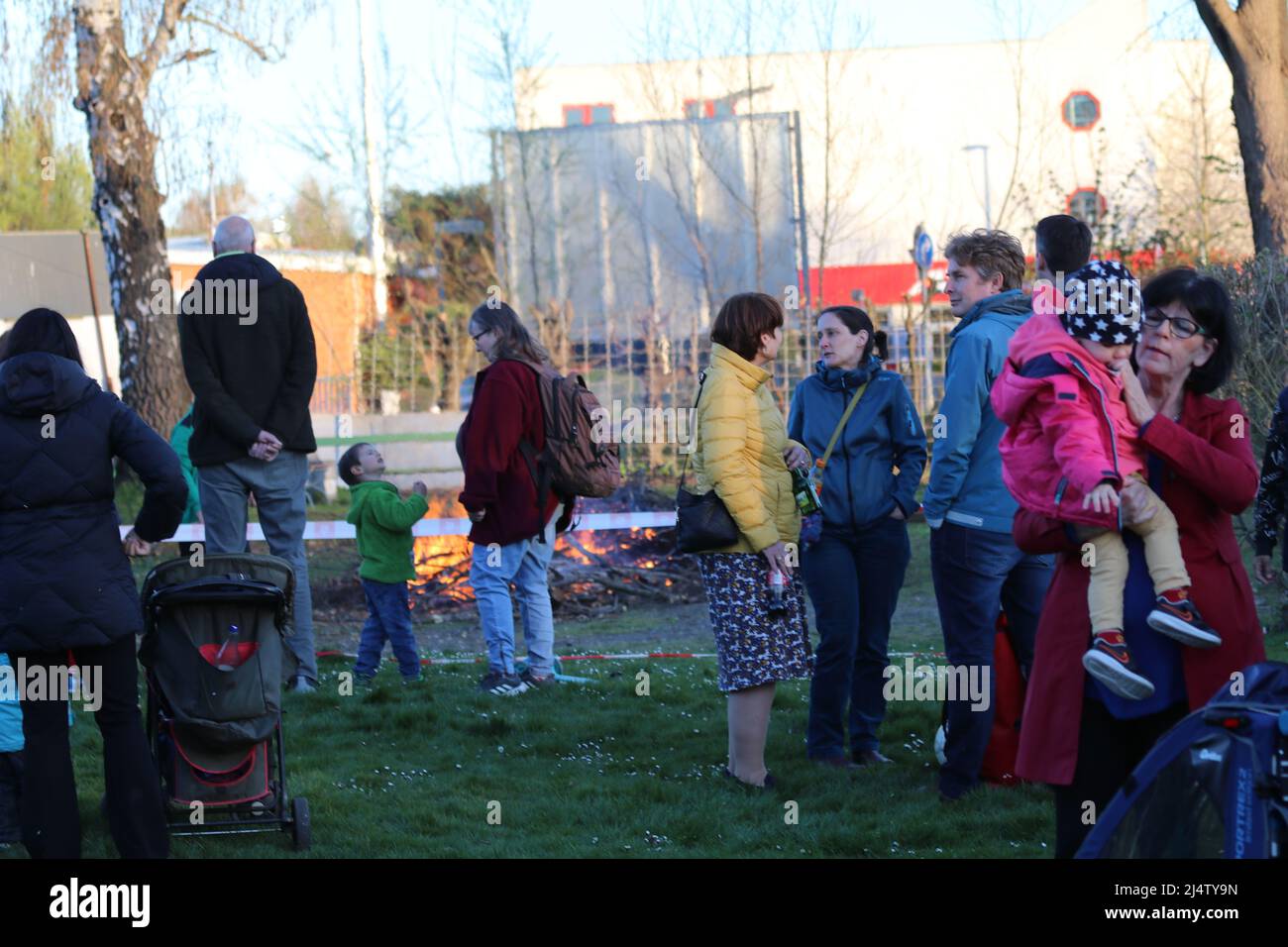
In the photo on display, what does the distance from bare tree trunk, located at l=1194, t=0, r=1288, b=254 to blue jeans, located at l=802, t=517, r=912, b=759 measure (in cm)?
732

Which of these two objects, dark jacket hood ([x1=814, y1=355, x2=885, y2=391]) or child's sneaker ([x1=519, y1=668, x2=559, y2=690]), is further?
child's sneaker ([x1=519, y1=668, x2=559, y2=690])

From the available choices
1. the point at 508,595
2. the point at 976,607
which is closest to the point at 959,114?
the point at 508,595

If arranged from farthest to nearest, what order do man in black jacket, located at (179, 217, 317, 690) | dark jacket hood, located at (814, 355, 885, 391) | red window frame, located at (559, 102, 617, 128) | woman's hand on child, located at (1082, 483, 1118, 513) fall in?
1. red window frame, located at (559, 102, 617, 128)
2. man in black jacket, located at (179, 217, 317, 690)
3. dark jacket hood, located at (814, 355, 885, 391)
4. woman's hand on child, located at (1082, 483, 1118, 513)

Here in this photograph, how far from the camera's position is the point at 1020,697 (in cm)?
615

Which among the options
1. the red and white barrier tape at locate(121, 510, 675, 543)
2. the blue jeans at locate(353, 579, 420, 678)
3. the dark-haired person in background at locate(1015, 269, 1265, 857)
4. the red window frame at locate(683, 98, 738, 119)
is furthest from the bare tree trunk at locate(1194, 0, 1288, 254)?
the red window frame at locate(683, 98, 738, 119)

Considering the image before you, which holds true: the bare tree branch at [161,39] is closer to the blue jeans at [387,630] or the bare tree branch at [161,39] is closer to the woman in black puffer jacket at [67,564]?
the blue jeans at [387,630]

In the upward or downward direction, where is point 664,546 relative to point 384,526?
downward

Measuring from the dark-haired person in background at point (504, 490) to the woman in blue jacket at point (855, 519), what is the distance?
1910 millimetres

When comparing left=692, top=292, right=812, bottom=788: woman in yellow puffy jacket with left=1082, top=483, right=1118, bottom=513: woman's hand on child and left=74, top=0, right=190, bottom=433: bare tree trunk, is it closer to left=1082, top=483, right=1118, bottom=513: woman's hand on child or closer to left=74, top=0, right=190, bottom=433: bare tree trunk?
left=1082, top=483, right=1118, bottom=513: woman's hand on child


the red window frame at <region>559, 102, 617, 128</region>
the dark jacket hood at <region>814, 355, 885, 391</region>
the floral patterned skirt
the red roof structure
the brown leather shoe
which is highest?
the red window frame at <region>559, 102, 617, 128</region>

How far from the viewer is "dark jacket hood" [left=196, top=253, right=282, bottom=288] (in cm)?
742
